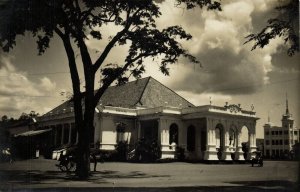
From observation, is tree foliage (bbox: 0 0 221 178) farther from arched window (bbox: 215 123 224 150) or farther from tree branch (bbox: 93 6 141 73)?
arched window (bbox: 215 123 224 150)

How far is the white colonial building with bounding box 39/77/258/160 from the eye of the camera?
29641 millimetres

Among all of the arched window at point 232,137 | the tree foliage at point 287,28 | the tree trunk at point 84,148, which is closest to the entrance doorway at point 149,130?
the arched window at point 232,137

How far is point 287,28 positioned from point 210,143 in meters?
17.2

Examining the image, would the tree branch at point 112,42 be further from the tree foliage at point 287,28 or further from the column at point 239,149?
the column at point 239,149

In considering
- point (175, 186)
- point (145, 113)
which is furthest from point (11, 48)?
point (145, 113)

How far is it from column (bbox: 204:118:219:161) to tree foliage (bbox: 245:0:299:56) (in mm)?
16436

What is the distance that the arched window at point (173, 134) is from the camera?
30953mm

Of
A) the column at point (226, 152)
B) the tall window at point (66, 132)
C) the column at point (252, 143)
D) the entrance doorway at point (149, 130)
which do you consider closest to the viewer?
the column at point (226, 152)

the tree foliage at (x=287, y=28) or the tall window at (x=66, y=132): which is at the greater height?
the tree foliage at (x=287, y=28)

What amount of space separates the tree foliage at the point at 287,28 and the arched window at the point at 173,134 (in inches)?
738

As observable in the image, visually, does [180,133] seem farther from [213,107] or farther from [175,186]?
[175,186]

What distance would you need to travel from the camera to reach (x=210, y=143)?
29.0 m

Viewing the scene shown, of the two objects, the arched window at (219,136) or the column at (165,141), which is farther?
the arched window at (219,136)

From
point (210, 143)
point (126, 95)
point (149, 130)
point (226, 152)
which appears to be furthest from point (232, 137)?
point (126, 95)
